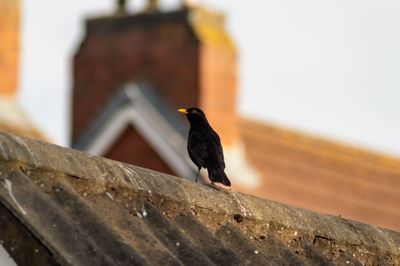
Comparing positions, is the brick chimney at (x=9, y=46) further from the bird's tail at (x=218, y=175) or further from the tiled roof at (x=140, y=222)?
the tiled roof at (x=140, y=222)

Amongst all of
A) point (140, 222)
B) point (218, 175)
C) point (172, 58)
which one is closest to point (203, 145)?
point (218, 175)

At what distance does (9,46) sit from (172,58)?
437 centimetres

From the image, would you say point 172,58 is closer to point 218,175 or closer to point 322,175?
point 322,175

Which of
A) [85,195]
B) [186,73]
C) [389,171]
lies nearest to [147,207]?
[85,195]

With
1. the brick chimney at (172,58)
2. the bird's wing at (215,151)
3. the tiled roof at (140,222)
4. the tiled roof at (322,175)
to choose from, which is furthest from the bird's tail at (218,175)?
the tiled roof at (322,175)

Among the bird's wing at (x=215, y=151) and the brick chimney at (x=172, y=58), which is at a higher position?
the bird's wing at (x=215, y=151)

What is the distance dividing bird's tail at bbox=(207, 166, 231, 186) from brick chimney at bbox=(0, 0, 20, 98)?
2612cm

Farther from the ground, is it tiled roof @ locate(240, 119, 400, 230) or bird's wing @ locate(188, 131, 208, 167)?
bird's wing @ locate(188, 131, 208, 167)

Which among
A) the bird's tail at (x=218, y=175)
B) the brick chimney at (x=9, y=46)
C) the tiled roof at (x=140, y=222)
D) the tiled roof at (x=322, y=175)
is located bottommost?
the tiled roof at (x=322, y=175)

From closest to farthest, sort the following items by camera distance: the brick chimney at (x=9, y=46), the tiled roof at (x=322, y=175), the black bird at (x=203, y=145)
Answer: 1. the black bird at (x=203, y=145)
2. the tiled roof at (x=322, y=175)
3. the brick chimney at (x=9, y=46)

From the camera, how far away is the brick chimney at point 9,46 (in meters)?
37.0

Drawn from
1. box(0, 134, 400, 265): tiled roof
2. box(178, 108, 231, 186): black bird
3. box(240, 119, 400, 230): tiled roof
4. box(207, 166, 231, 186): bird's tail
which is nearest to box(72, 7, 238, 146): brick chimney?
box(240, 119, 400, 230): tiled roof

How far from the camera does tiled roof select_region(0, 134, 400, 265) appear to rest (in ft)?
23.4

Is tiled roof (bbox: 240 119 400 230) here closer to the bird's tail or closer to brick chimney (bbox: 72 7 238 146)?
brick chimney (bbox: 72 7 238 146)
